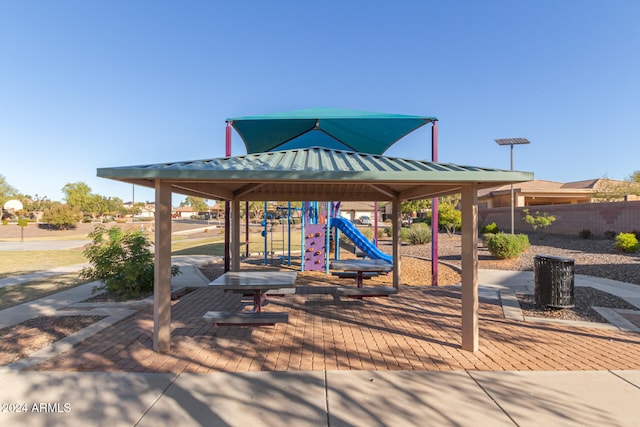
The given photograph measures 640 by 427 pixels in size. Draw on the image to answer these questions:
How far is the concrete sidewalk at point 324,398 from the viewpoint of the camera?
131 inches

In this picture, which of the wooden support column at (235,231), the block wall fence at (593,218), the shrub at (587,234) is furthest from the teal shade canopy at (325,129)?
the shrub at (587,234)

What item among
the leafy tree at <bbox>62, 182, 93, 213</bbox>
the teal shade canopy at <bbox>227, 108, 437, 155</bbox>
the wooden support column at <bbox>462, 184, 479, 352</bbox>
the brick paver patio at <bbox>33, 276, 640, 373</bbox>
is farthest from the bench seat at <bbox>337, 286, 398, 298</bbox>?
the leafy tree at <bbox>62, 182, 93, 213</bbox>

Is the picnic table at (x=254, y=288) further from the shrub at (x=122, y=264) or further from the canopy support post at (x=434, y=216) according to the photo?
the canopy support post at (x=434, y=216)

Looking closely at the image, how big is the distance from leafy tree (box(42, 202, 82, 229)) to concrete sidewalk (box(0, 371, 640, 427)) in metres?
50.2

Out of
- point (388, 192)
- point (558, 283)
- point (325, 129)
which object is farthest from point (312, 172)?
point (325, 129)

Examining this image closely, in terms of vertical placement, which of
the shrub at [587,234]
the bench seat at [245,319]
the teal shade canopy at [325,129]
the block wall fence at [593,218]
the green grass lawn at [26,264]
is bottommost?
the green grass lawn at [26,264]

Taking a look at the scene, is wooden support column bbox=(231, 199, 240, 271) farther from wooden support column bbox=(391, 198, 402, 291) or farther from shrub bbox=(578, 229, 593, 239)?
shrub bbox=(578, 229, 593, 239)

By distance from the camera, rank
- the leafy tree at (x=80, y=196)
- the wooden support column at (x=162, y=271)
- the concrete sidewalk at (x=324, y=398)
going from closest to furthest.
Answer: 1. the concrete sidewalk at (x=324, y=398)
2. the wooden support column at (x=162, y=271)
3. the leafy tree at (x=80, y=196)

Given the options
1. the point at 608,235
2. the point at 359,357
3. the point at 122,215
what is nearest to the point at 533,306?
the point at 359,357

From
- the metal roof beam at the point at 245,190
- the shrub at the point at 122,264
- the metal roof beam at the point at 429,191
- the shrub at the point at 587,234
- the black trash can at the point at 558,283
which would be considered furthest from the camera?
the shrub at the point at 587,234

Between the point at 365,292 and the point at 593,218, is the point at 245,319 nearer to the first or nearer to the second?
the point at 365,292

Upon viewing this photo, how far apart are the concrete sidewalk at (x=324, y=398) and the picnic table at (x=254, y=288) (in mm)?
1144

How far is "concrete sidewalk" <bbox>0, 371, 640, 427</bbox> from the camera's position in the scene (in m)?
3.34

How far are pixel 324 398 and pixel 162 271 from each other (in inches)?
111
